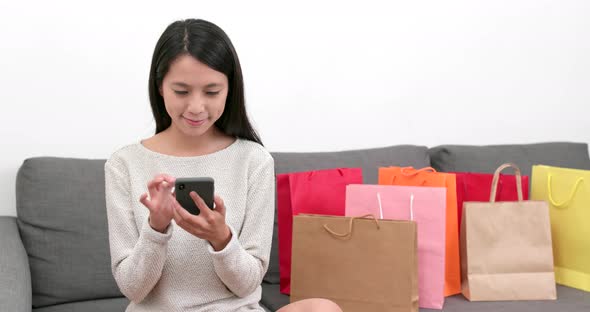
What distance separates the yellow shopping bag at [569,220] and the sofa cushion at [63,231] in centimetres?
131

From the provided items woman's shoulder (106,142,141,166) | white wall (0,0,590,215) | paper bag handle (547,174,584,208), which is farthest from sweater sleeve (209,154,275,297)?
paper bag handle (547,174,584,208)

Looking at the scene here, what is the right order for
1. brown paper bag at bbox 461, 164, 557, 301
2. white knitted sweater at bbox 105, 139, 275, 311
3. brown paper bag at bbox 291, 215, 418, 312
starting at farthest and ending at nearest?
brown paper bag at bbox 461, 164, 557, 301, brown paper bag at bbox 291, 215, 418, 312, white knitted sweater at bbox 105, 139, 275, 311

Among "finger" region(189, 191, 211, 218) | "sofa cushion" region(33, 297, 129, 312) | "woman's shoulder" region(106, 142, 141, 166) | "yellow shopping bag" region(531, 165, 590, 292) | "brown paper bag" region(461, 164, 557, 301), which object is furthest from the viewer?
"yellow shopping bag" region(531, 165, 590, 292)

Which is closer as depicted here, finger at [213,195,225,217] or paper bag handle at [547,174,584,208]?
finger at [213,195,225,217]

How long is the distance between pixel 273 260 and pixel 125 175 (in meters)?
0.73

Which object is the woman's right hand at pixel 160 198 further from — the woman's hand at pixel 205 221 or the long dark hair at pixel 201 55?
the long dark hair at pixel 201 55

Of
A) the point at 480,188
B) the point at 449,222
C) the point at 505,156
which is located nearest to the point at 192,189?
the point at 449,222

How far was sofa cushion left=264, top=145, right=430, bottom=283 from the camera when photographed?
2275mm

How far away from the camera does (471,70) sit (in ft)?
9.63

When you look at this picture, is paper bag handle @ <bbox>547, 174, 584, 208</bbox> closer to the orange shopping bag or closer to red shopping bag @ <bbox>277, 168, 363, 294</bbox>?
the orange shopping bag

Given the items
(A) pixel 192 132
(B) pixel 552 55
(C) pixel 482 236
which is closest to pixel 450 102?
(B) pixel 552 55

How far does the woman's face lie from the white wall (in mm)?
813

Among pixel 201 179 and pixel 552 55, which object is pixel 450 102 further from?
pixel 201 179

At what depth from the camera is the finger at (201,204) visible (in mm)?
1418
